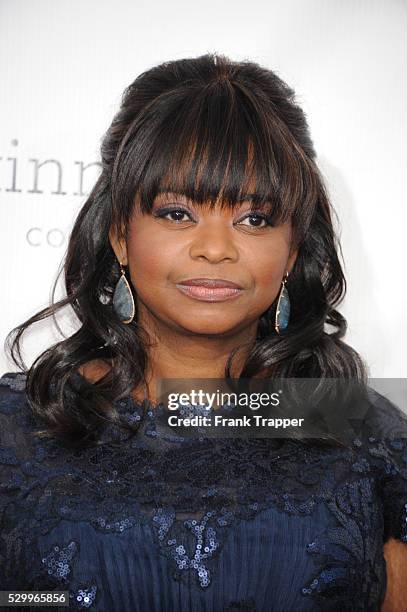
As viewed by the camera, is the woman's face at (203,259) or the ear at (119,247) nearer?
the woman's face at (203,259)

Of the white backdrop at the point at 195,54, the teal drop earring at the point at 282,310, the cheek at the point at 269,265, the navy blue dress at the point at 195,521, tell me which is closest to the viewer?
the navy blue dress at the point at 195,521

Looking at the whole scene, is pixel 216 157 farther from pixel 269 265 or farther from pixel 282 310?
pixel 282 310

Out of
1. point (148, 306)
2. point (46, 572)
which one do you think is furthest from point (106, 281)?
point (46, 572)

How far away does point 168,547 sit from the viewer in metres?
1.33

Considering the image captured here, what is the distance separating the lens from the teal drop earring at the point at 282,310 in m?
1.55

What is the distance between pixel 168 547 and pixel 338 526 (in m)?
0.28

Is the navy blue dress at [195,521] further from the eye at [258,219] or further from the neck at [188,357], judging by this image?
the eye at [258,219]

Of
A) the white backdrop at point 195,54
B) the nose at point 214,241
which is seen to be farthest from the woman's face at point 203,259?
the white backdrop at point 195,54

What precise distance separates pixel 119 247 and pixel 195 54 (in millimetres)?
463

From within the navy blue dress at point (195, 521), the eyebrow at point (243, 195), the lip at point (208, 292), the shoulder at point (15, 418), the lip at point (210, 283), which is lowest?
the navy blue dress at point (195, 521)

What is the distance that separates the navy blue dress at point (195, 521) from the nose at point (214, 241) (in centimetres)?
30

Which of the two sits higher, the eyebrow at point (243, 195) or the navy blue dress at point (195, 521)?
the eyebrow at point (243, 195)

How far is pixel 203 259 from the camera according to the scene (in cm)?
139

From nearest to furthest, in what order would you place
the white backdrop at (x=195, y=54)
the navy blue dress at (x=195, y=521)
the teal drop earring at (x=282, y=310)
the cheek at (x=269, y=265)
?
the navy blue dress at (x=195, y=521)
the cheek at (x=269, y=265)
the teal drop earring at (x=282, y=310)
the white backdrop at (x=195, y=54)
